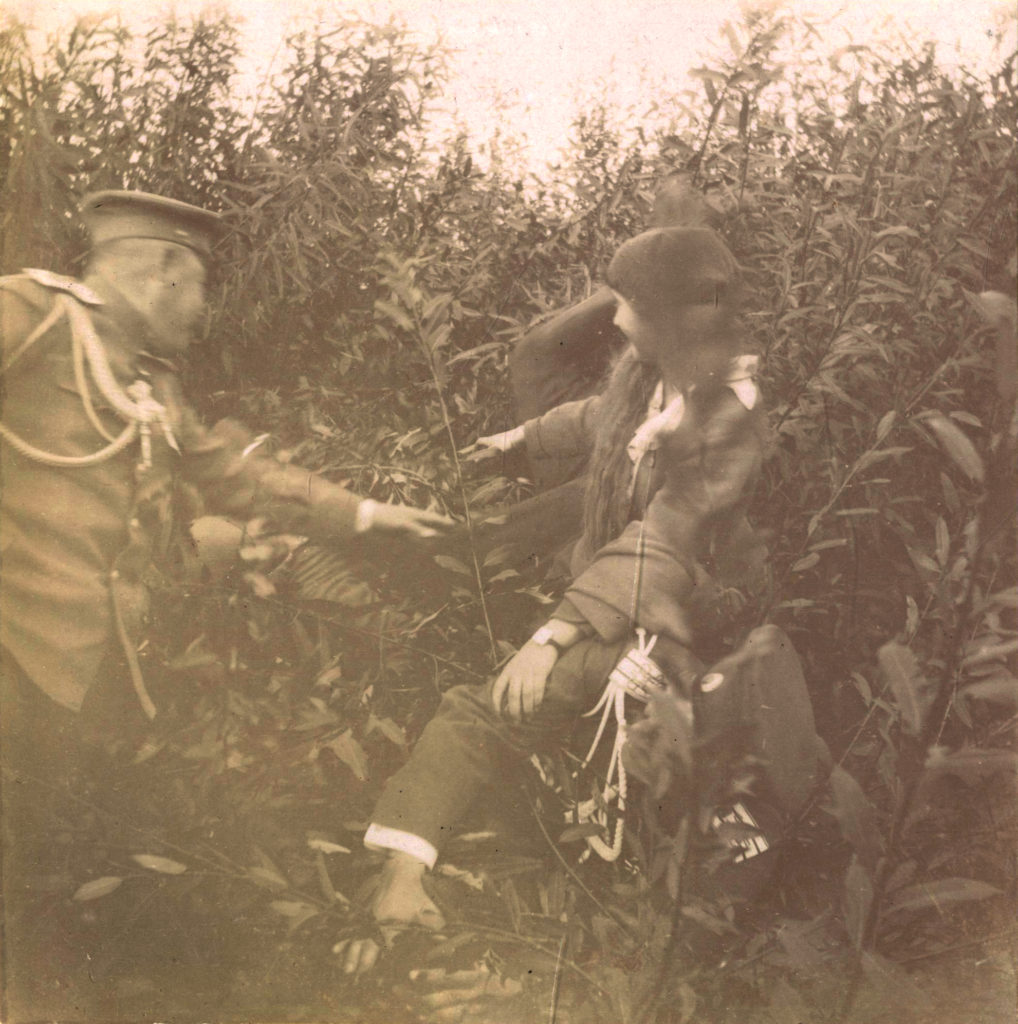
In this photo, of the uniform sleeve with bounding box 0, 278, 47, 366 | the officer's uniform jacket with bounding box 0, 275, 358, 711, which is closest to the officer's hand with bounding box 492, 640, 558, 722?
the officer's uniform jacket with bounding box 0, 275, 358, 711

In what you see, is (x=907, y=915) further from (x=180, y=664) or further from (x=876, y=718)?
(x=180, y=664)

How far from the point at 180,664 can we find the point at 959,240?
1888 millimetres

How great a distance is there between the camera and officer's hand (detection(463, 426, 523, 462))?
2344 mm

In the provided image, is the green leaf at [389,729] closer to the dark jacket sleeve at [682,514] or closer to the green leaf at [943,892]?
the dark jacket sleeve at [682,514]

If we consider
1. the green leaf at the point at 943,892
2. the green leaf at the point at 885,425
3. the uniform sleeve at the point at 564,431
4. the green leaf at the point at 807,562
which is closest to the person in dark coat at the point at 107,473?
the uniform sleeve at the point at 564,431

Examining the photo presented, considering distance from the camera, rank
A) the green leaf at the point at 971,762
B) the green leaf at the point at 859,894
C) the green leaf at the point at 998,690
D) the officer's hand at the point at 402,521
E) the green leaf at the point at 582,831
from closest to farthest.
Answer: the green leaf at the point at 971,762 < the green leaf at the point at 998,690 < the green leaf at the point at 859,894 < the green leaf at the point at 582,831 < the officer's hand at the point at 402,521

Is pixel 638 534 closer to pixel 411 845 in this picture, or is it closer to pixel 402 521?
pixel 402 521

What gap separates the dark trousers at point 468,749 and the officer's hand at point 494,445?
1.48ft

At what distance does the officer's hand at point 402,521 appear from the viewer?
92.2 inches

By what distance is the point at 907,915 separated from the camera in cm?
222

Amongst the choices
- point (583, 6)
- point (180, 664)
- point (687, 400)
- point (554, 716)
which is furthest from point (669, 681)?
point (583, 6)

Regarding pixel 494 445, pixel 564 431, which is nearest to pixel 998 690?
pixel 564 431

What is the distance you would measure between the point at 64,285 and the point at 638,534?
1333mm

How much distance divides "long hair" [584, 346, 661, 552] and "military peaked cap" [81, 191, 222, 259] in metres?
0.93
